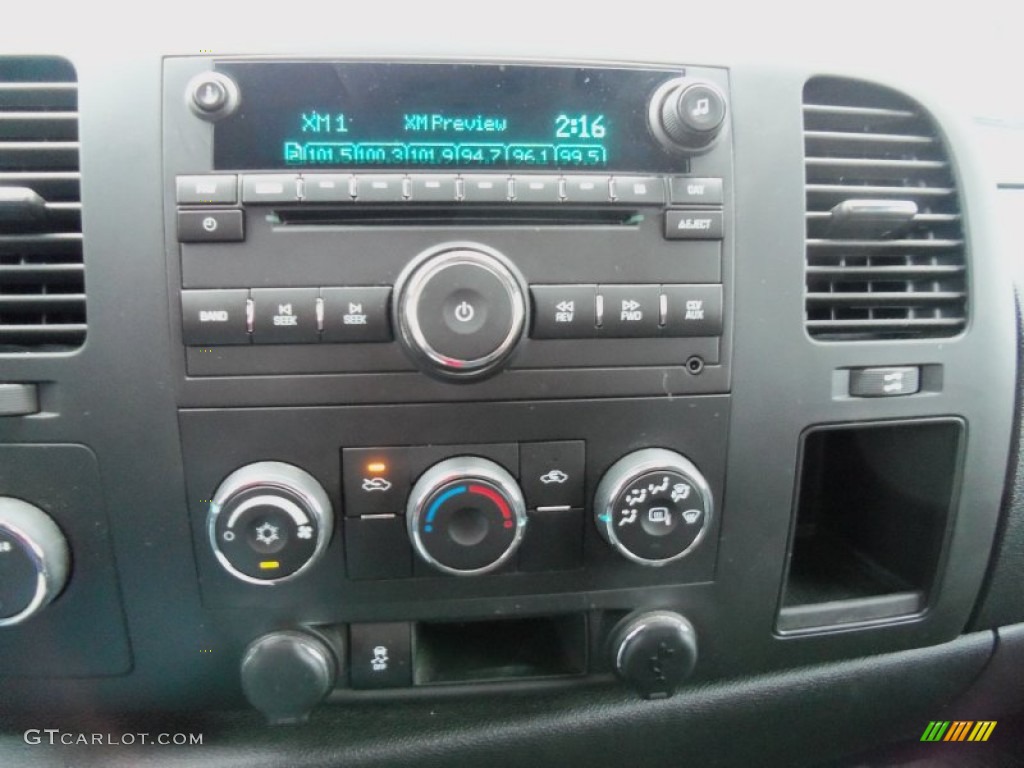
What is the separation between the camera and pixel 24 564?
0.75 m

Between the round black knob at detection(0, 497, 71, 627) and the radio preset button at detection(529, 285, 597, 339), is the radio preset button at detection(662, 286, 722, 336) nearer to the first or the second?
the radio preset button at detection(529, 285, 597, 339)

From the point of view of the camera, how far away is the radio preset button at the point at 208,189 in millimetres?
744

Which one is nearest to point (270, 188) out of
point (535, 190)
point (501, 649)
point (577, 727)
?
point (535, 190)

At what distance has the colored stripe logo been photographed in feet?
3.86

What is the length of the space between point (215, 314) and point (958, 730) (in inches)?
→ 52.8

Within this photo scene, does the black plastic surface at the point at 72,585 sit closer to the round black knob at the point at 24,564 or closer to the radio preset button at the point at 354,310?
the round black knob at the point at 24,564

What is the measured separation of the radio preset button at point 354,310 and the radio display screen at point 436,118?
0.44 ft

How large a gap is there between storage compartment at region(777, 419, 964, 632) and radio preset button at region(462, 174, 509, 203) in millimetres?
476

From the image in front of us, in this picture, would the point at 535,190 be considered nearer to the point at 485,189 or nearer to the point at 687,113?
the point at 485,189

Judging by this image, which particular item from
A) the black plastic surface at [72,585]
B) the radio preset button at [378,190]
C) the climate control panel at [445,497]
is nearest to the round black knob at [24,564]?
→ the black plastic surface at [72,585]

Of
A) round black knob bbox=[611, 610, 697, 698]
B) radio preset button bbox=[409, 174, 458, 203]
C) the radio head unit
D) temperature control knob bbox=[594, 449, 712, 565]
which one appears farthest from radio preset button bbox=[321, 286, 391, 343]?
round black knob bbox=[611, 610, 697, 698]

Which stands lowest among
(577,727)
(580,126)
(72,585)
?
(577,727)

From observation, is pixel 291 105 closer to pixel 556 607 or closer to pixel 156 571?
pixel 156 571

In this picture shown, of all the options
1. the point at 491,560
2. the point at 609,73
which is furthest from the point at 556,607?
the point at 609,73
